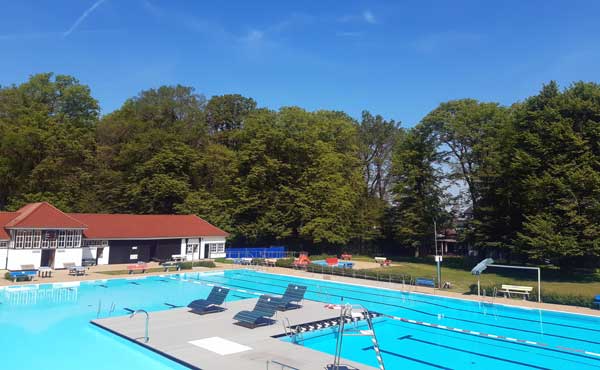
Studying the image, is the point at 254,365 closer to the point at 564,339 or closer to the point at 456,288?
the point at 564,339

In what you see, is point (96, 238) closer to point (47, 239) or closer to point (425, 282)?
point (47, 239)

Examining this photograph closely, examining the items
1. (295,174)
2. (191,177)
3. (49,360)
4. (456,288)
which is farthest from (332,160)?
(49,360)

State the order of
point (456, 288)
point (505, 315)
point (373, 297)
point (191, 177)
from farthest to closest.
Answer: point (191, 177) < point (456, 288) < point (373, 297) < point (505, 315)

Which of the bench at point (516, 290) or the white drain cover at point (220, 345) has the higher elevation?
the bench at point (516, 290)

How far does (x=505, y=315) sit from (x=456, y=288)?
248 inches

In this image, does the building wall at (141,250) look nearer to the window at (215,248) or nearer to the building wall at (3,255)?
the window at (215,248)

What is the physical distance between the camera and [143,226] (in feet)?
138

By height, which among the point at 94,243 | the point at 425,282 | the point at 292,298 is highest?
the point at 94,243

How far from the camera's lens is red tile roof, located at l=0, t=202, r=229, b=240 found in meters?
34.1

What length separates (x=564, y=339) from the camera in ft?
57.9

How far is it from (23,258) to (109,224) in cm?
806

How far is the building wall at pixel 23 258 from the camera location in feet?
108

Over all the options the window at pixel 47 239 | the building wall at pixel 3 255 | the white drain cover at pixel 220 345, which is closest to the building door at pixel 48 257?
the window at pixel 47 239

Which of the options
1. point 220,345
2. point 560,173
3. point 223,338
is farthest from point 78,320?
point 560,173
